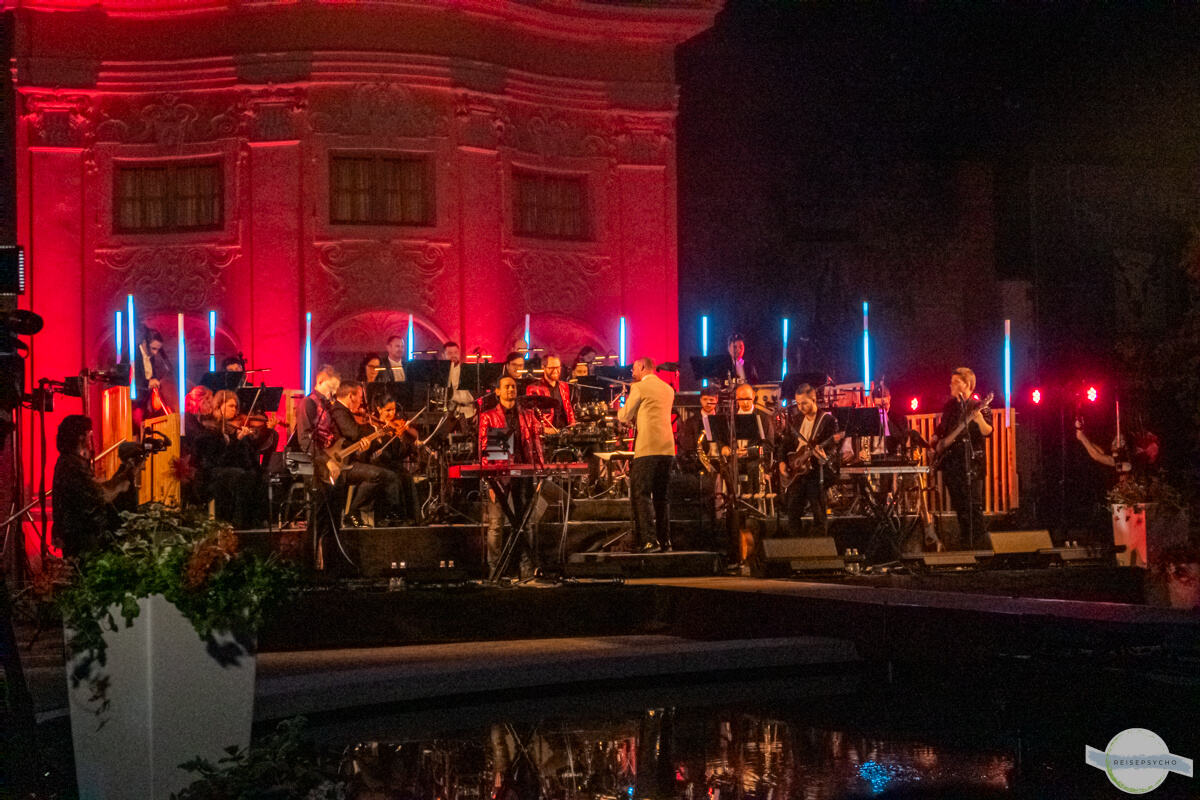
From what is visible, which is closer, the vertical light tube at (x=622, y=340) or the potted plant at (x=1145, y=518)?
the potted plant at (x=1145, y=518)

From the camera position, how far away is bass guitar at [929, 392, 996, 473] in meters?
14.6

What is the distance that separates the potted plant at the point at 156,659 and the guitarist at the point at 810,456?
29.4ft

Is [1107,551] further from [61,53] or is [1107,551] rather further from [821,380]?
[61,53]

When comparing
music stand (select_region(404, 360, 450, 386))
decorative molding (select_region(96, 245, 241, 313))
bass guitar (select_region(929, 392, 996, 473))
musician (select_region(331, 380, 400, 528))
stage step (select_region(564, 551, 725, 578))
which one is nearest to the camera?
musician (select_region(331, 380, 400, 528))

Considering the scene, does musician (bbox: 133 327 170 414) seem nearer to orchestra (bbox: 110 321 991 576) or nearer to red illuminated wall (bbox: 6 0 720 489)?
red illuminated wall (bbox: 6 0 720 489)

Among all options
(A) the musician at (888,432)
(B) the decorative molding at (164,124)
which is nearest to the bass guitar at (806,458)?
(A) the musician at (888,432)

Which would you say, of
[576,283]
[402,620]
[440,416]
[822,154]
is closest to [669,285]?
[576,283]

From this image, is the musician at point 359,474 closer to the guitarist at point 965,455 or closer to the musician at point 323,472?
the musician at point 323,472

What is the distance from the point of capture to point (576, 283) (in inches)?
808

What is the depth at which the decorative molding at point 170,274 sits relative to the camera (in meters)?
19.2

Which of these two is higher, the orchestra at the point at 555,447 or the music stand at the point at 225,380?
the music stand at the point at 225,380

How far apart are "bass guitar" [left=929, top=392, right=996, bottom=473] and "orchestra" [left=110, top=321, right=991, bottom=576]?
1cm

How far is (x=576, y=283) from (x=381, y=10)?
170 inches

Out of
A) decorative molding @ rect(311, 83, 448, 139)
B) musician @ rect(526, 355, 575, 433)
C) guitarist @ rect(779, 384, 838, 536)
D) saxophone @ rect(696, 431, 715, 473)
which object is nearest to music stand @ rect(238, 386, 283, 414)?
musician @ rect(526, 355, 575, 433)
